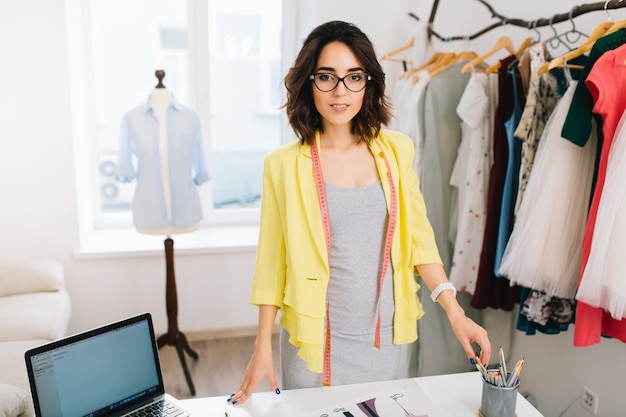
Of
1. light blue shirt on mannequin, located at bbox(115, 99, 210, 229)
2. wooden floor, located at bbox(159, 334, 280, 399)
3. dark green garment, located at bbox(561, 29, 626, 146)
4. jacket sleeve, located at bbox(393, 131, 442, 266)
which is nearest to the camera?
jacket sleeve, located at bbox(393, 131, 442, 266)

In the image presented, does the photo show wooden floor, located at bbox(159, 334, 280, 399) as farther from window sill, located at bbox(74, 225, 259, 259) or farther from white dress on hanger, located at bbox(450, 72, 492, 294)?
white dress on hanger, located at bbox(450, 72, 492, 294)

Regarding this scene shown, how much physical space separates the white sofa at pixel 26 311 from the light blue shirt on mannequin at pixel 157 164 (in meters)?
0.51

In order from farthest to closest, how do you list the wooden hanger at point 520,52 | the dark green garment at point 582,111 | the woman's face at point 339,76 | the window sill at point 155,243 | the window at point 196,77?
1. the window at point 196,77
2. the window sill at point 155,243
3. the wooden hanger at point 520,52
4. the dark green garment at point 582,111
5. the woman's face at point 339,76

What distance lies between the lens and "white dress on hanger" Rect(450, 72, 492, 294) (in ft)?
7.19

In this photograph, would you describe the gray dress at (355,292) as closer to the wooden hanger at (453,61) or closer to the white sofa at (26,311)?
the white sofa at (26,311)

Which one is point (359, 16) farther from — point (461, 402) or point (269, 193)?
point (461, 402)

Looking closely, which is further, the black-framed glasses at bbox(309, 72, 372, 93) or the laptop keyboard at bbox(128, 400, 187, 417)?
the black-framed glasses at bbox(309, 72, 372, 93)

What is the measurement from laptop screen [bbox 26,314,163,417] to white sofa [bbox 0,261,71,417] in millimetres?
920

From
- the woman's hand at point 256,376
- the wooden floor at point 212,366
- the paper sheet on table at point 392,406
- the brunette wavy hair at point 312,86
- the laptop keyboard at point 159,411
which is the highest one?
the brunette wavy hair at point 312,86

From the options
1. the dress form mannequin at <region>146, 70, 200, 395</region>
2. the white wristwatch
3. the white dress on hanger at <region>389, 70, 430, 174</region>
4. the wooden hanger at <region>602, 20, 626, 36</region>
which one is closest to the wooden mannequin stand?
the dress form mannequin at <region>146, 70, 200, 395</region>

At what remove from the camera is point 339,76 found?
1238 millimetres

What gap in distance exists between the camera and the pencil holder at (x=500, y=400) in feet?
3.58

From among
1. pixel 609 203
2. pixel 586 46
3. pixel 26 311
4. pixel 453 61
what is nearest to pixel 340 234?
pixel 609 203

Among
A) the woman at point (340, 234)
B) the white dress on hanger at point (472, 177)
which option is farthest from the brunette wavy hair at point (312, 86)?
the white dress on hanger at point (472, 177)
